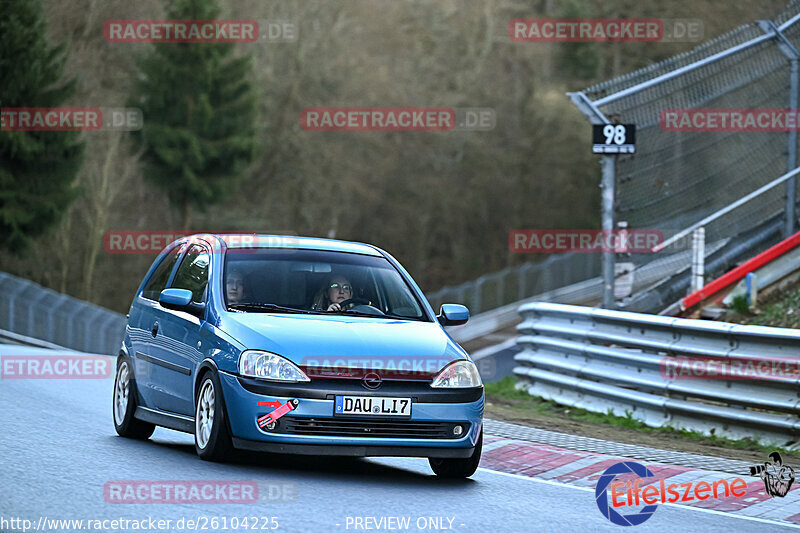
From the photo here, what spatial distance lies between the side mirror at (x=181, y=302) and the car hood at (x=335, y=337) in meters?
0.44

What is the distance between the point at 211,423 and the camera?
880 centimetres

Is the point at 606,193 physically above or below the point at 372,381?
above

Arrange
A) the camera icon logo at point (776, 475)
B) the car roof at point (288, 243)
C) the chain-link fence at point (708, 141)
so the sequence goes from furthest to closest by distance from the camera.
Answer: the chain-link fence at point (708, 141)
the car roof at point (288, 243)
the camera icon logo at point (776, 475)

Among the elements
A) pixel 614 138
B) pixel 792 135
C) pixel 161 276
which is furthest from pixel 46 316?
pixel 161 276

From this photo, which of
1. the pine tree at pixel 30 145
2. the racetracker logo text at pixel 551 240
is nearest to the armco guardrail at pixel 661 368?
the pine tree at pixel 30 145

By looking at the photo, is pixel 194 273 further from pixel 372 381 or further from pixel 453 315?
pixel 372 381

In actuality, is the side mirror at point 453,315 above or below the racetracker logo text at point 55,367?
above

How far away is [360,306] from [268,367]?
1.39 metres

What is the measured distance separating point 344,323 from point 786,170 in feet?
39.0

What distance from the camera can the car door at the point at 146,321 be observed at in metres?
10.3

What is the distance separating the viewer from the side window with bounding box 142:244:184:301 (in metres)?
10.8

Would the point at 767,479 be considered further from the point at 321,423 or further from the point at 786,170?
the point at 786,170

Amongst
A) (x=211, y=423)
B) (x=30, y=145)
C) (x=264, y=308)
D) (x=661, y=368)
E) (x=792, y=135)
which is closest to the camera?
(x=211, y=423)

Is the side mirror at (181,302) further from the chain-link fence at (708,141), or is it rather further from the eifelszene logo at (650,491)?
the chain-link fence at (708,141)
